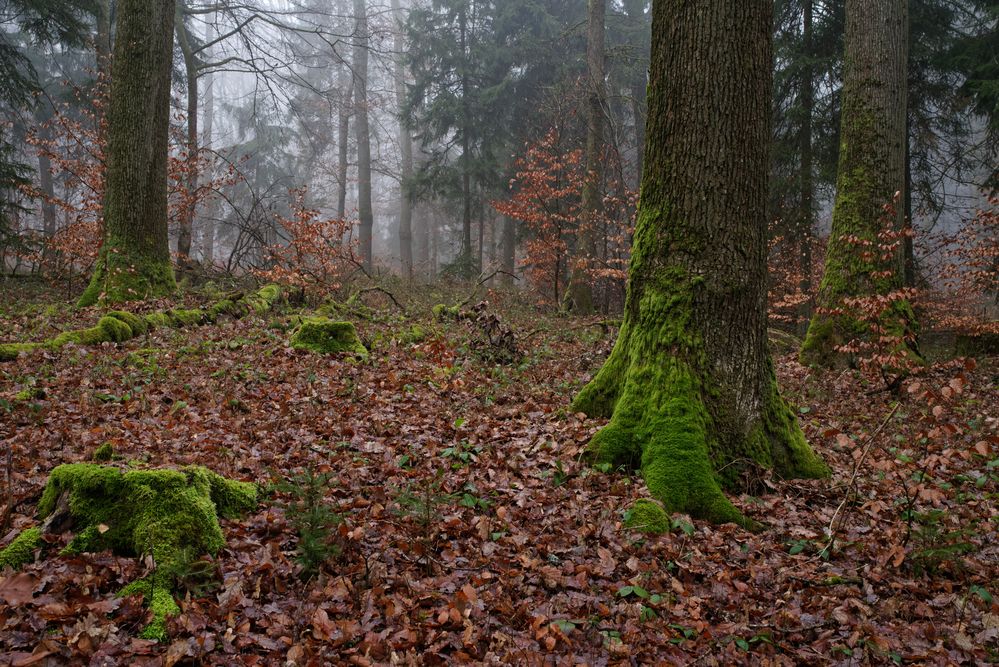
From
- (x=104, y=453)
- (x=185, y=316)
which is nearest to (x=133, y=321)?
(x=185, y=316)

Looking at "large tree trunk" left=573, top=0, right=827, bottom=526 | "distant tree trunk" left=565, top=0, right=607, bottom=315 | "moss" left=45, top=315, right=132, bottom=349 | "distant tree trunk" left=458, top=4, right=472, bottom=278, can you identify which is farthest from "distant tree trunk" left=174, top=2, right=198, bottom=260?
"large tree trunk" left=573, top=0, right=827, bottom=526

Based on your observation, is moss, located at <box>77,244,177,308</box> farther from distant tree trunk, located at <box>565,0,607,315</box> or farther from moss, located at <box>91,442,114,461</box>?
distant tree trunk, located at <box>565,0,607,315</box>

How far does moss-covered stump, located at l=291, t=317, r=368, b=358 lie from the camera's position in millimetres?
8258

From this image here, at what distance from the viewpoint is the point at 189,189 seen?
1504 cm

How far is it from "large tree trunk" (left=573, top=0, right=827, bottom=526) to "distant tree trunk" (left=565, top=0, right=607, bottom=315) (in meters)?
10.2

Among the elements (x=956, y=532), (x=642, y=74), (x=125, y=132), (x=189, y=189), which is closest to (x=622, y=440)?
(x=956, y=532)

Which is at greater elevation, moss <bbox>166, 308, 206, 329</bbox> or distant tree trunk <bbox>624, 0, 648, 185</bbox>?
distant tree trunk <bbox>624, 0, 648, 185</bbox>

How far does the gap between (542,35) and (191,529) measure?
2232 centimetres

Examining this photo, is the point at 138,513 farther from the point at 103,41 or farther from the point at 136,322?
the point at 103,41

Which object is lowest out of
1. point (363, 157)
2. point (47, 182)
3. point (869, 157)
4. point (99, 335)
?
point (99, 335)

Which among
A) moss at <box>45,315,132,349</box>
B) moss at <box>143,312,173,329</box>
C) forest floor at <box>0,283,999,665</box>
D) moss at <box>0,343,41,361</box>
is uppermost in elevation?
moss at <box>143,312,173,329</box>

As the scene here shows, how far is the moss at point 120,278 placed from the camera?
972cm

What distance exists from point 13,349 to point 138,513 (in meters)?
5.06

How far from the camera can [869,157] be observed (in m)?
8.52
